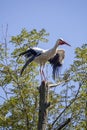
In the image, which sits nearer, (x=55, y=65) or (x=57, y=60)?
(x=55, y=65)

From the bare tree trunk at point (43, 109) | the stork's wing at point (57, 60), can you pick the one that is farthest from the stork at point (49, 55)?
the bare tree trunk at point (43, 109)

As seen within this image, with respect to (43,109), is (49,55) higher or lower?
higher

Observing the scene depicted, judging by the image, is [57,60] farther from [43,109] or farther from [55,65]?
[43,109]

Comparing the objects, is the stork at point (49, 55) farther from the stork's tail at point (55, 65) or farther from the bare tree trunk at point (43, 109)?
the bare tree trunk at point (43, 109)

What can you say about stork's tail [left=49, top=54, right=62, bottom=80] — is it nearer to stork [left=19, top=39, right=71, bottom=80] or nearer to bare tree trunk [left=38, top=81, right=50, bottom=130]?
stork [left=19, top=39, right=71, bottom=80]

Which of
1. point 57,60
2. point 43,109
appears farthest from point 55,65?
point 43,109

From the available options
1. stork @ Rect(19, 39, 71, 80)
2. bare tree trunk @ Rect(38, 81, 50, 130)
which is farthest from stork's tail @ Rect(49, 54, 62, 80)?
bare tree trunk @ Rect(38, 81, 50, 130)

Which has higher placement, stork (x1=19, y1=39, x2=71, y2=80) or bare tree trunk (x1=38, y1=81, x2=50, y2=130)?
stork (x1=19, y1=39, x2=71, y2=80)

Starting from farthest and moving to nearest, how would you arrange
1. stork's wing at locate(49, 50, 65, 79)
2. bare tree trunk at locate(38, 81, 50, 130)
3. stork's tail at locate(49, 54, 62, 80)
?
stork's wing at locate(49, 50, 65, 79) < stork's tail at locate(49, 54, 62, 80) < bare tree trunk at locate(38, 81, 50, 130)

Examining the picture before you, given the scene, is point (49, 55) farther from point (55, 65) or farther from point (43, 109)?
point (43, 109)

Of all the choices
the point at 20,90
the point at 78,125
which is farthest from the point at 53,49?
the point at 78,125

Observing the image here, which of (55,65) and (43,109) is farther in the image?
(55,65)

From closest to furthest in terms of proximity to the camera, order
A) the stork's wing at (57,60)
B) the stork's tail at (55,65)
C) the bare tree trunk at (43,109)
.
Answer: the bare tree trunk at (43,109) → the stork's tail at (55,65) → the stork's wing at (57,60)

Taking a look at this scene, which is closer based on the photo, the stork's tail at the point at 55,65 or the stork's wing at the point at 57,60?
the stork's tail at the point at 55,65
